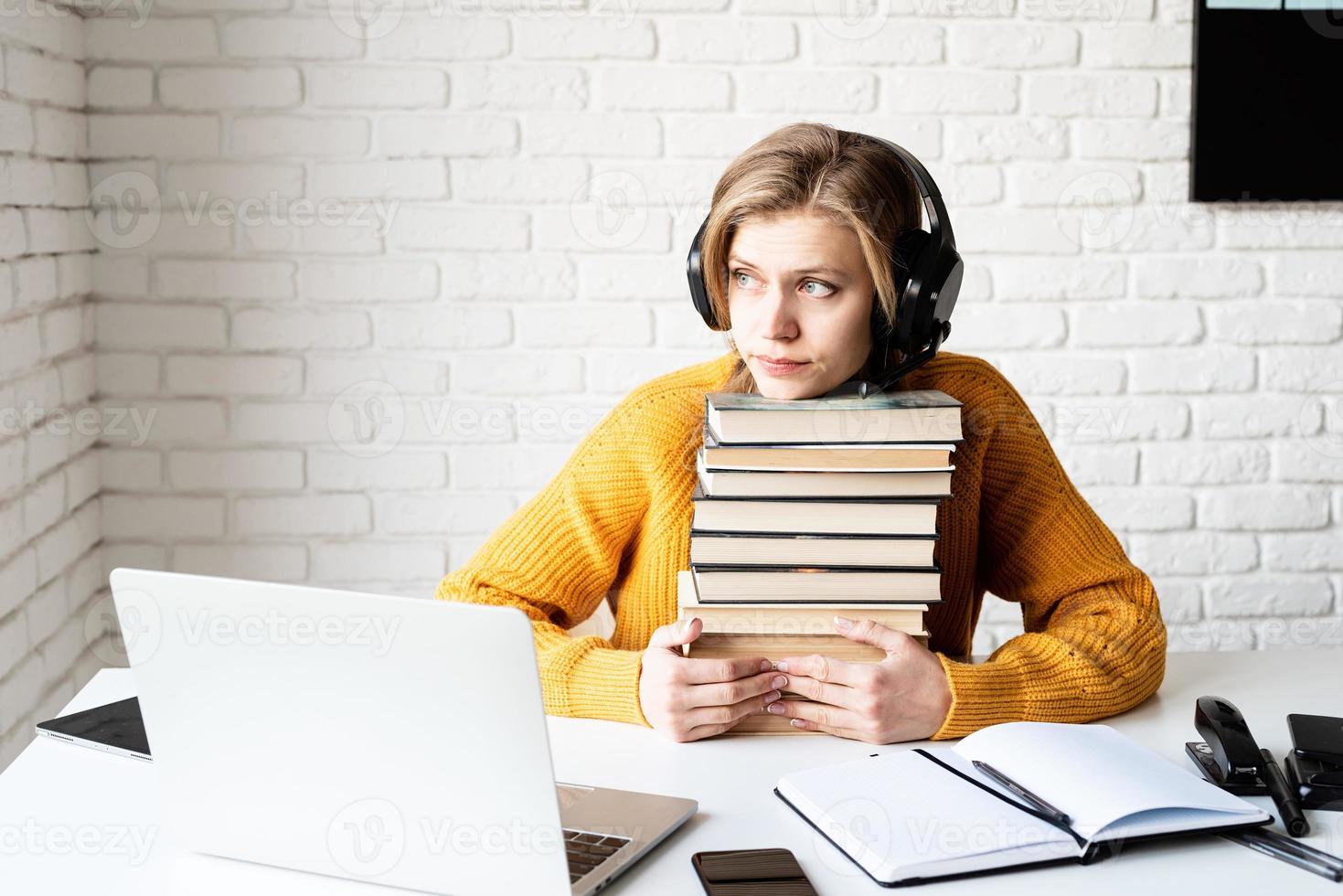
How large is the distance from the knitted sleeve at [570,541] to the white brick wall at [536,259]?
892 millimetres

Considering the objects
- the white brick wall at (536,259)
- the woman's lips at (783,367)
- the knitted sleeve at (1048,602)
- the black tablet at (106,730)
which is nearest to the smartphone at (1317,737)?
the knitted sleeve at (1048,602)

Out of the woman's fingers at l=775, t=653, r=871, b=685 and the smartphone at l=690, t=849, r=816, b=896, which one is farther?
the woman's fingers at l=775, t=653, r=871, b=685

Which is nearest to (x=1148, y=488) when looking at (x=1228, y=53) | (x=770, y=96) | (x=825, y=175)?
(x=1228, y=53)

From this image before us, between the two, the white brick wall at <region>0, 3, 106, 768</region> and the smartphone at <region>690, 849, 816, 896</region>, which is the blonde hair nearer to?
the smartphone at <region>690, 849, 816, 896</region>

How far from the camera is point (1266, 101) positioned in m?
2.30

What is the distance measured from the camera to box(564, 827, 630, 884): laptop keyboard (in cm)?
86

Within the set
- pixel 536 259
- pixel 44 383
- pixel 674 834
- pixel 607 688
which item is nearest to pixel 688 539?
pixel 607 688

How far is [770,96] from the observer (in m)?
2.26

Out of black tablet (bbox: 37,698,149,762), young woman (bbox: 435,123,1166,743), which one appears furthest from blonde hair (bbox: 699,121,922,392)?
black tablet (bbox: 37,698,149,762)

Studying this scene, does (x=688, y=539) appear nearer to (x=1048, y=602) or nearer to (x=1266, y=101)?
(x=1048, y=602)

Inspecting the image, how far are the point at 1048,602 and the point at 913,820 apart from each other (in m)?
0.56

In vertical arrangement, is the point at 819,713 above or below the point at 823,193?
below

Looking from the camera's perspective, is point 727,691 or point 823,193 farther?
point 823,193

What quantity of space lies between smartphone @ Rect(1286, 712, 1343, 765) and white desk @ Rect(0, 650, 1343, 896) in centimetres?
3
